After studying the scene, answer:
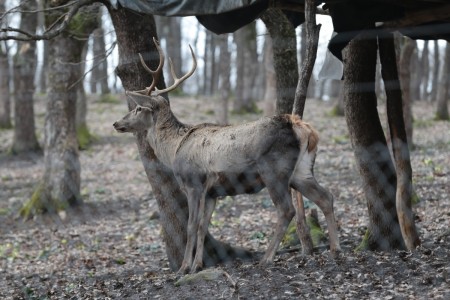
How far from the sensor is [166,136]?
7.10 m

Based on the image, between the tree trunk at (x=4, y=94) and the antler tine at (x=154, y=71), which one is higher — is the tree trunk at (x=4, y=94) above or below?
below

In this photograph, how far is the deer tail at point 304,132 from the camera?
6.07m

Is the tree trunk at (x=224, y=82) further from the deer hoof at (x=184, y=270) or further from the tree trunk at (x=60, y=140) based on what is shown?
the deer hoof at (x=184, y=270)

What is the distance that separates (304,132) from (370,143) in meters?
1.46

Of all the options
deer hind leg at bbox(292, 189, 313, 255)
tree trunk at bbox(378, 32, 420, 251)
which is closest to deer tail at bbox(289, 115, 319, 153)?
deer hind leg at bbox(292, 189, 313, 255)

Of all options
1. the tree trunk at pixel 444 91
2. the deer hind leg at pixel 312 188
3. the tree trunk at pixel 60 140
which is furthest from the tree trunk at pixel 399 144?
the tree trunk at pixel 444 91

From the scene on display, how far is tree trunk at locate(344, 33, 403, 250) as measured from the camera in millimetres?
7207

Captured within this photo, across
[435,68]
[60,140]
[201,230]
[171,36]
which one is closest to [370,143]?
[201,230]

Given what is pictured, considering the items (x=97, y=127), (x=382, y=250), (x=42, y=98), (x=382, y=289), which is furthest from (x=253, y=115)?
(x=382, y=289)

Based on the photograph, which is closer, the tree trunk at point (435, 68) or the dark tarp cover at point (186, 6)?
the dark tarp cover at point (186, 6)

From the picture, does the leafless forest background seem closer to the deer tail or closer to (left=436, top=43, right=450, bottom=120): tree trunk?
(left=436, top=43, right=450, bottom=120): tree trunk

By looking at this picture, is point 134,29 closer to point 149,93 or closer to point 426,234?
point 149,93

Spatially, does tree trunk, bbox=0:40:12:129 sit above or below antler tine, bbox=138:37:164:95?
below

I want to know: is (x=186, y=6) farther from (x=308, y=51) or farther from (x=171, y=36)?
(x=171, y=36)
